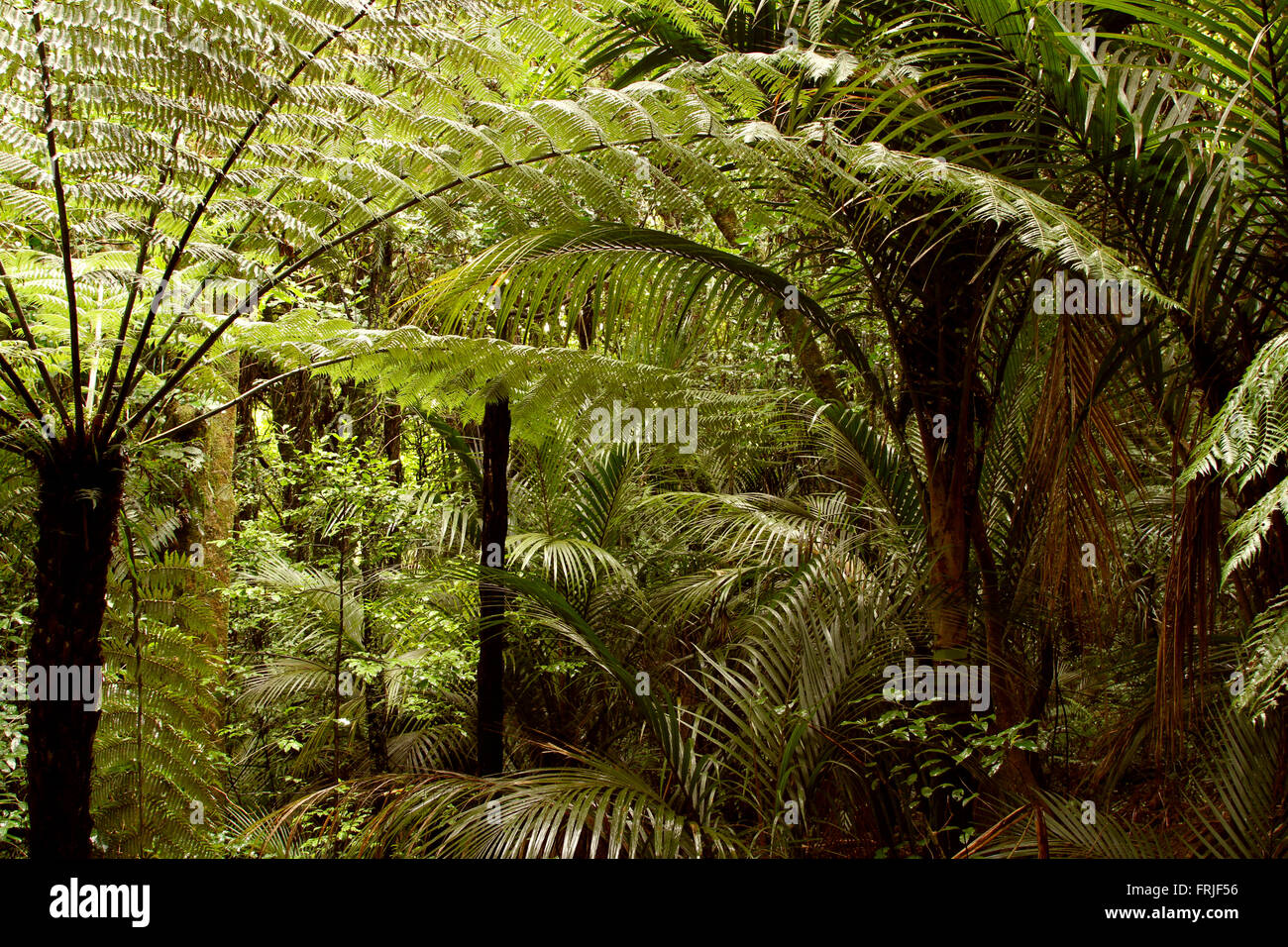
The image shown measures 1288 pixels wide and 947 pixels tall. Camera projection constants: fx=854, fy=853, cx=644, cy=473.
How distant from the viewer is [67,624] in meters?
1.97

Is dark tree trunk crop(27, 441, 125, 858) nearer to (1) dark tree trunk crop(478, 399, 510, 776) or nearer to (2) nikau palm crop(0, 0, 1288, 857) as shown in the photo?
(2) nikau palm crop(0, 0, 1288, 857)

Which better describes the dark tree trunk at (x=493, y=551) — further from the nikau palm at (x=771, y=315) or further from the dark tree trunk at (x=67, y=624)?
the dark tree trunk at (x=67, y=624)

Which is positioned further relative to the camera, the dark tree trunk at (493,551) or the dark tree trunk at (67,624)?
the dark tree trunk at (493,551)

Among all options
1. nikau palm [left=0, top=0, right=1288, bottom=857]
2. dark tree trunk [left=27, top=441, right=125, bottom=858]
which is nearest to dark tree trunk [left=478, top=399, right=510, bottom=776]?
nikau palm [left=0, top=0, right=1288, bottom=857]

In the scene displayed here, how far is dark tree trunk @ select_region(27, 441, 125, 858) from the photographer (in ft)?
6.30

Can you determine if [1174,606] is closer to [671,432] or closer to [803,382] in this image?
[671,432]

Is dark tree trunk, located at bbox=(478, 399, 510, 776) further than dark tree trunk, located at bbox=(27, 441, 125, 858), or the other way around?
dark tree trunk, located at bbox=(478, 399, 510, 776)

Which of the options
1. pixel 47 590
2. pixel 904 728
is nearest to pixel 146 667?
pixel 47 590

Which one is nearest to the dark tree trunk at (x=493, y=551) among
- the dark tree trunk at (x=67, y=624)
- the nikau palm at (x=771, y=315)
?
the nikau palm at (x=771, y=315)

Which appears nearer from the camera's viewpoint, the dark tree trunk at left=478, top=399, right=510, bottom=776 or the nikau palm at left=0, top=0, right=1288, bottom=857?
the nikau palm at left=0, top=0, right=1288, bottom=857

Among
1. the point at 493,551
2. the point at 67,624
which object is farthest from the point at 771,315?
the point at 67,624

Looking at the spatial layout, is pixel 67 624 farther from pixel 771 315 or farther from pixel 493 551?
pixel 771 315

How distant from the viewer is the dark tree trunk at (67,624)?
6.30 ft
